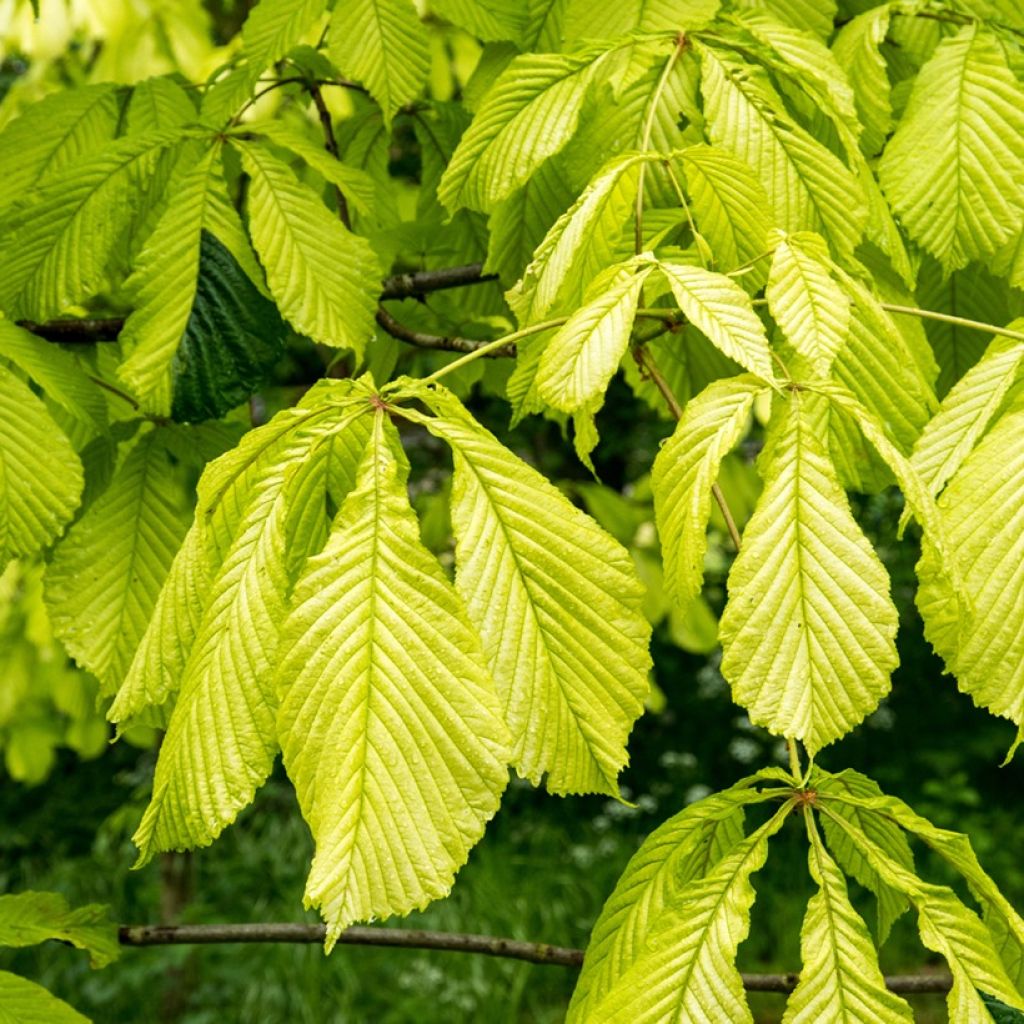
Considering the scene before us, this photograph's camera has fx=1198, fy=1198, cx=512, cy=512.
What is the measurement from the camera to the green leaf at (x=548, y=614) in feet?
1.79

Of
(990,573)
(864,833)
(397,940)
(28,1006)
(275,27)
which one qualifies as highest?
(275,27)

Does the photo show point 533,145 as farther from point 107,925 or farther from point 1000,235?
point 107,925

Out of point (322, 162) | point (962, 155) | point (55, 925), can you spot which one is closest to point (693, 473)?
point (962, 155)

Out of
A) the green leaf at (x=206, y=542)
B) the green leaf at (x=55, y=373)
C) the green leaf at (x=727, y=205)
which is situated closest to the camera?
the green leaf at (x=206, y=542)

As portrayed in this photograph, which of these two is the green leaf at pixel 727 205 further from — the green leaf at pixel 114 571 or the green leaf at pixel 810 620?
the green leaf at pixel 114 571

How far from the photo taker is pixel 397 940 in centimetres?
102

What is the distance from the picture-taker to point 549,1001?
11.5 ft

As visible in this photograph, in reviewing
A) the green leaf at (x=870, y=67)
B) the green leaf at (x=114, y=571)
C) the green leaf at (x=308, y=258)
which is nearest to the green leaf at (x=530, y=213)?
the green leaf at (x=308, y=258)

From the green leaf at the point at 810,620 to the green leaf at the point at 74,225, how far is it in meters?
0.61

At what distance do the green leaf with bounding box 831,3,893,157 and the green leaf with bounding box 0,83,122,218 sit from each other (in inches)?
24.5

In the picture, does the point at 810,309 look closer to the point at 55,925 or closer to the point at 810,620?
the point at 810,620

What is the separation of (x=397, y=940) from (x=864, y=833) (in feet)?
1.68

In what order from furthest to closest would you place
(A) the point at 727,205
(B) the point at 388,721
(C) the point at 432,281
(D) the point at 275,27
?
1. (C) the point at 432,281
2. (D) the point at 275,27
3. (A) the point at 727,205
4. (B) the point at 388,721

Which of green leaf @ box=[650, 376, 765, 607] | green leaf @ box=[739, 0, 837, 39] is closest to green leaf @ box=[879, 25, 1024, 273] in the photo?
green leaf @ box=[739, 0, 837, 39]
